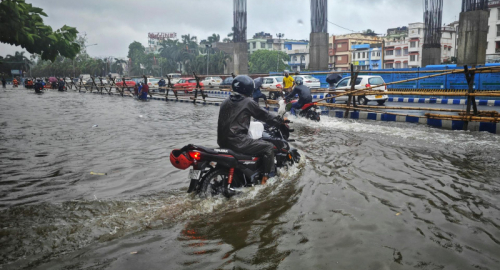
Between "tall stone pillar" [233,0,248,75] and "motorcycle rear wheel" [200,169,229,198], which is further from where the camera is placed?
"tall stone pillar" [233,0,248,75]

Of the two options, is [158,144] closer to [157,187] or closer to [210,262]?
[157,187]

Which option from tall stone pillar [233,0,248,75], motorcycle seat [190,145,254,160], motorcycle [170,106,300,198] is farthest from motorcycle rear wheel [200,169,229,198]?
tall stone pillar [233,0,248,75]

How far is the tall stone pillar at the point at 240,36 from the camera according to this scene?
141ft

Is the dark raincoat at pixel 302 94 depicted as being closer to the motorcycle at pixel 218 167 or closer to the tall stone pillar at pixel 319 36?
the motorcycle at pixel 218 167

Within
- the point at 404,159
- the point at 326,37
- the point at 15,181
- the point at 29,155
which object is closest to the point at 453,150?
the point at 404,159

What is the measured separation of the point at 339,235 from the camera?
3711 millimetres

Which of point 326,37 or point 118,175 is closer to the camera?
point 118,175

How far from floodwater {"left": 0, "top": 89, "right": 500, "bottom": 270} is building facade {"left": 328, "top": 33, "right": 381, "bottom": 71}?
77.3 meters

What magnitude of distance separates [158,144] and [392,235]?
6.51 meters

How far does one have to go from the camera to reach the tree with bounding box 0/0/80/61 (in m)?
9.31

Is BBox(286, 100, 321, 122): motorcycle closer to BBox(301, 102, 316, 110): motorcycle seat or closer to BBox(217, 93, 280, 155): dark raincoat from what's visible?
BBox(301, 102, 316, 110): motorcycle seat

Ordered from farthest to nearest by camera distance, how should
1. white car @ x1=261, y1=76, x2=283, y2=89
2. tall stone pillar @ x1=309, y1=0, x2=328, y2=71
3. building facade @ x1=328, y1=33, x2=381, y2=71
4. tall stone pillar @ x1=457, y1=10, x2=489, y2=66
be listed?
building facade @ x1=328, y1=33, x2=381, y2=71 → tall stone pillar @ x1=309, y1=0, x2=328, y2=71 → white car @ x1=261, y1=76, x2=283, y2=89 → tall stone pillar @ x1=457, y1=10, x2=489, y2=66

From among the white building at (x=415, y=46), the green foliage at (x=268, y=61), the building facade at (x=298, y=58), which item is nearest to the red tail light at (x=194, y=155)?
the white building at (x=415, y=46)

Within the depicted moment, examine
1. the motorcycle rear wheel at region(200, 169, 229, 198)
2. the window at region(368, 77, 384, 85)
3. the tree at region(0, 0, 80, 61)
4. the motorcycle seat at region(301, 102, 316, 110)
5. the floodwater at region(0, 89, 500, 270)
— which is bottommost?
the floodwater at region(0, 89, 500, 270)
